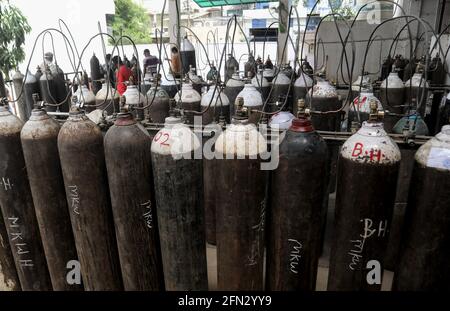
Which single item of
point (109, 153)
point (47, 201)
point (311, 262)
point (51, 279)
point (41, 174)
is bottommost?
point (51, 279)

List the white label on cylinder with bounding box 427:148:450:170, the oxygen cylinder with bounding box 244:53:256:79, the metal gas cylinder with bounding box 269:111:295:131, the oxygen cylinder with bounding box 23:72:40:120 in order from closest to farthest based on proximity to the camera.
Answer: the white label on cylinder with bounding box 427:148:450:170 < the metal gas cylinder with bounding box 269:111:295:131 < the oxygen cylinder with bounding box 244:53:256:79 < the oxygen cylinder with bounding box 23:72:40:120

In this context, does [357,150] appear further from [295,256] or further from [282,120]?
[282,120]

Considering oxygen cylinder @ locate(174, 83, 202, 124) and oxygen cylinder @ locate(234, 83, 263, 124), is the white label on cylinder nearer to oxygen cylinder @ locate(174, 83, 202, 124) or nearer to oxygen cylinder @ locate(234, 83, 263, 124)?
oxygen cylinder @ locate(234, 83, 263, 124)

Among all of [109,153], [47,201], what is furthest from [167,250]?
[47,201]

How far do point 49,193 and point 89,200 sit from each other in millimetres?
281

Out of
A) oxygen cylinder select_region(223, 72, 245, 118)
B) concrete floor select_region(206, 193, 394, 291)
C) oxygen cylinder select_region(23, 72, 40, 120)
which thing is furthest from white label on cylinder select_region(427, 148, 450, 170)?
oxygen cylinder select_region(23, 72, 40, 120)

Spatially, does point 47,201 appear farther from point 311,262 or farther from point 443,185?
point 443,185

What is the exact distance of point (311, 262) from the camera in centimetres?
169

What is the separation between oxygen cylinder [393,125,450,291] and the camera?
145cm

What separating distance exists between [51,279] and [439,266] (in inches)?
86.4

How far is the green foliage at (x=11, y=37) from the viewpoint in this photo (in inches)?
244

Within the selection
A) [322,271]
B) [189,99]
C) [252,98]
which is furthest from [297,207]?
[189,99]

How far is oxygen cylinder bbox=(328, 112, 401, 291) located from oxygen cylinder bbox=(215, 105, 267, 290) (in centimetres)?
39

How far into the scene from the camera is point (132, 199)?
166 cm
